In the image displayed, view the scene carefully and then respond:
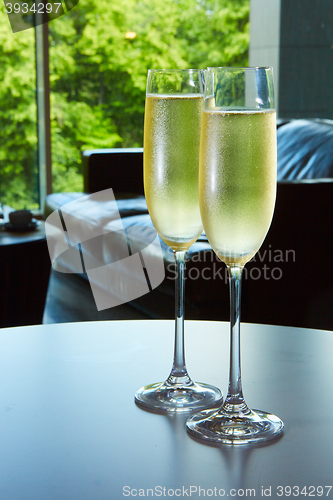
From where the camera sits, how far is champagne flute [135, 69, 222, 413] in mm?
546

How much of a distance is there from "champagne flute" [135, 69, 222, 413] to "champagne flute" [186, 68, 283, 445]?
0.23ft

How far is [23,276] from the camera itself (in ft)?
7.07

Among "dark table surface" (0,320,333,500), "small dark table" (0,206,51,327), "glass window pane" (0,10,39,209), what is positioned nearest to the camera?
"dark table surface" (0,320,333,500)

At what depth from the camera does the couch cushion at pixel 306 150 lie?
2.52m

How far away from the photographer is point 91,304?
2686 mm

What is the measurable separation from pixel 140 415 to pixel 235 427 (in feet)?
0.25

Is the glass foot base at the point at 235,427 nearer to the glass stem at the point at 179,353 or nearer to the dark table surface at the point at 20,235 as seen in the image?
the glass stem at the point at 179,353

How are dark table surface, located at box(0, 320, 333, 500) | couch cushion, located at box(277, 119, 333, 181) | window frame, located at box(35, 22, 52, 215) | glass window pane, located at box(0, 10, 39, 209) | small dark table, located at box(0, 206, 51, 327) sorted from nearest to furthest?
dark table surface, located at box(0, 320, 333, 500), small dark table, located at box(0, 206, 51, 327), couch cushion, located at box(277, 119, 333, 181), glass window pane, located at box(0, 10, 39, 209), window frame, located at box(35, 22, 52, 215)

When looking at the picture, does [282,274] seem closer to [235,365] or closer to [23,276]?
[23,276]

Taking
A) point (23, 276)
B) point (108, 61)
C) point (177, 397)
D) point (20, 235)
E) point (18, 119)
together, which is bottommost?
point (23, 276)

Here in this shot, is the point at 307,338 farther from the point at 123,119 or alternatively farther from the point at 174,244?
the point at 123,119

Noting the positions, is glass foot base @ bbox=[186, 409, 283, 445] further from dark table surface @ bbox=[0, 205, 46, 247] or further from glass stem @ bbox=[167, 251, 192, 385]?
dark table surface @ bbox=[0, 205, 46, 247]

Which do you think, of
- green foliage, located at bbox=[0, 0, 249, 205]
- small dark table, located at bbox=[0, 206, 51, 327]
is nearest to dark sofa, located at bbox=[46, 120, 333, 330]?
small dark table, located at bbox=[0, 206, 51, 327]

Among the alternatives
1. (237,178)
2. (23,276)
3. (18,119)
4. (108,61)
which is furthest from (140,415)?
(108,61)
